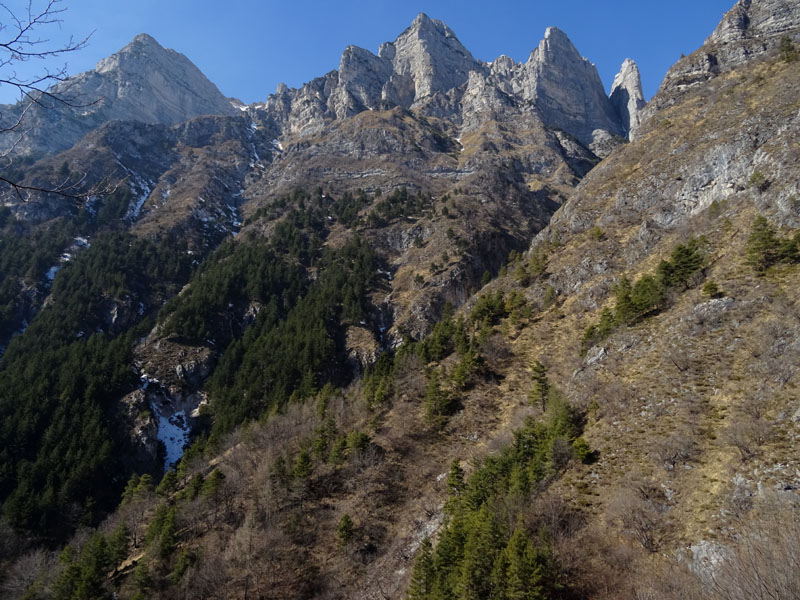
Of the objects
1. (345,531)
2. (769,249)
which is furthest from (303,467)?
(769,249)

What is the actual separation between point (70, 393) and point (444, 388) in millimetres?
59436

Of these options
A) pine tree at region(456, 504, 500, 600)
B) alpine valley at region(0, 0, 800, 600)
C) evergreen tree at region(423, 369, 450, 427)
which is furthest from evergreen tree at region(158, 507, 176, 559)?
pine tree at region(456, 504, 500, 600)

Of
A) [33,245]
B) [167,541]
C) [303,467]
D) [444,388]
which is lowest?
[167,541]

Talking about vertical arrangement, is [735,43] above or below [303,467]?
above

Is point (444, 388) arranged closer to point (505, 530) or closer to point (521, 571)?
point (505, 530)

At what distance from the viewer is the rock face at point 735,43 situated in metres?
77.6

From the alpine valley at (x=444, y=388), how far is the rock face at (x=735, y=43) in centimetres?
58

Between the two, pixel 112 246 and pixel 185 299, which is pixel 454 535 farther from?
pixel 112 246

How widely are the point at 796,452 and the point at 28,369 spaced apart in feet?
305

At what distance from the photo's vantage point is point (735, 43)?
8106 cm

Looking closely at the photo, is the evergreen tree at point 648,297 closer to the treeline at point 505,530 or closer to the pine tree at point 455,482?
the treeline at point 505,530

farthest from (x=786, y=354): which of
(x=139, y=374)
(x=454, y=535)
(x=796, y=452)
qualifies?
(x=139, y=374)

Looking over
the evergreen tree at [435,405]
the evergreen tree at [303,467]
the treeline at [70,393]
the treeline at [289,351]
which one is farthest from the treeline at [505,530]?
the treeline at [70,393]

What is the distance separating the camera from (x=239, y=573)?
2970cm
